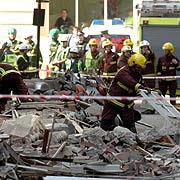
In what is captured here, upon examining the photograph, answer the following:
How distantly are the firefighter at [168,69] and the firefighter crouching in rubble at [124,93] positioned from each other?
21.1 feet

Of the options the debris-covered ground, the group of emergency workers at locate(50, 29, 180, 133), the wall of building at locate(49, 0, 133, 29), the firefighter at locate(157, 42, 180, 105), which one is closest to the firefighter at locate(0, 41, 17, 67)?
the group of emergency workers at locate(50, 29, 180, 133)

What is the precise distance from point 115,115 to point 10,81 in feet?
6.12

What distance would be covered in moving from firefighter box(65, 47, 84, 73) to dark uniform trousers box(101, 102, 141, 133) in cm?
632

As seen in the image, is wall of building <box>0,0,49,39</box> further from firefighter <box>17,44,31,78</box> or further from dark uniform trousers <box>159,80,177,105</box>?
dark uniform trousers <box>159,80,177,105</box>

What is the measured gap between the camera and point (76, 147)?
Answer: 9406 mm

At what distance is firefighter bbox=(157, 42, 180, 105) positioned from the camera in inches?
725

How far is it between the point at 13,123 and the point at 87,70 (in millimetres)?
8392

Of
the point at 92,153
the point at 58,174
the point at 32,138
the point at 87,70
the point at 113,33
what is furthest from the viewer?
the point at 113,33

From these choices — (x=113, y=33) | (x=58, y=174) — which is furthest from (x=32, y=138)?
(x=113, y=33)

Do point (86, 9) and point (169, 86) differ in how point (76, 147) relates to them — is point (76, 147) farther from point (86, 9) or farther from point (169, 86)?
point (86, 9)

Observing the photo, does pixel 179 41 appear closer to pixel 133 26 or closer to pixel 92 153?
pixel 133 26

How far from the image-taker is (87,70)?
60.5ft

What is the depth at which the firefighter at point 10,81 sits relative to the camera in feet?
36.9

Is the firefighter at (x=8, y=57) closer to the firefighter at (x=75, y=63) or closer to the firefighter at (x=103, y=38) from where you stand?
the firefighter at (x=75, y=63)
